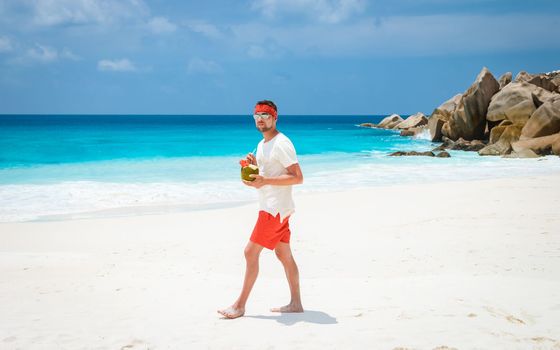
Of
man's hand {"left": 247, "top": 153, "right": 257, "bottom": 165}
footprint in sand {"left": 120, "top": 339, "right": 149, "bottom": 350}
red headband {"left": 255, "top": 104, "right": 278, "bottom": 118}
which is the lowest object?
footprint in sand {"left": 120, "top": 339, "right": 149, "bottom": 350}

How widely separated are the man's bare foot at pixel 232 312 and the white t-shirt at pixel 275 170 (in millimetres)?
→ 961

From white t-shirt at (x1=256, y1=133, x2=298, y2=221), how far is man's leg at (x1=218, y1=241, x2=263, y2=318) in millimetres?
378

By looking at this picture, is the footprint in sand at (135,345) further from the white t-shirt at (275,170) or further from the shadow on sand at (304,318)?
the white t-shirt at (275,170)

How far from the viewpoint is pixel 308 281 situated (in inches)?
249

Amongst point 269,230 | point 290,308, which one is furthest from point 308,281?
point 269,230

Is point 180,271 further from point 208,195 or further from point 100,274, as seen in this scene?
point 208,195

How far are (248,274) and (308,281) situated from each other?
1615mm

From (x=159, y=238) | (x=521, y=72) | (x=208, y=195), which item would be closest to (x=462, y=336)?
(x=159, y=238)

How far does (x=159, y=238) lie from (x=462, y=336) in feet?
19.7

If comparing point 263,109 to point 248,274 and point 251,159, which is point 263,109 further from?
point 248,274

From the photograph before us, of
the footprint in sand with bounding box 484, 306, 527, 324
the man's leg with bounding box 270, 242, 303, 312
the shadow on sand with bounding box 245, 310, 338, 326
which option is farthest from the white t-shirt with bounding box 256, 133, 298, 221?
the footprint in sand with bounding box 484, 306, 527, 324

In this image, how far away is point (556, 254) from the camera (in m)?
7.16

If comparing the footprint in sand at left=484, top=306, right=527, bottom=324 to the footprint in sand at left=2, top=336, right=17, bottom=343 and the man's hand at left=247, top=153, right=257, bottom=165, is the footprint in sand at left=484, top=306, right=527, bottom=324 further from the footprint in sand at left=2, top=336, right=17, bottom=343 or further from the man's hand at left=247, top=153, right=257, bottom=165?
the footprint in sand at left=2, top=336, right=17, bottom=343

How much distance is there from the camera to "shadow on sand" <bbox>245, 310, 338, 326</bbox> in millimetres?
4742
